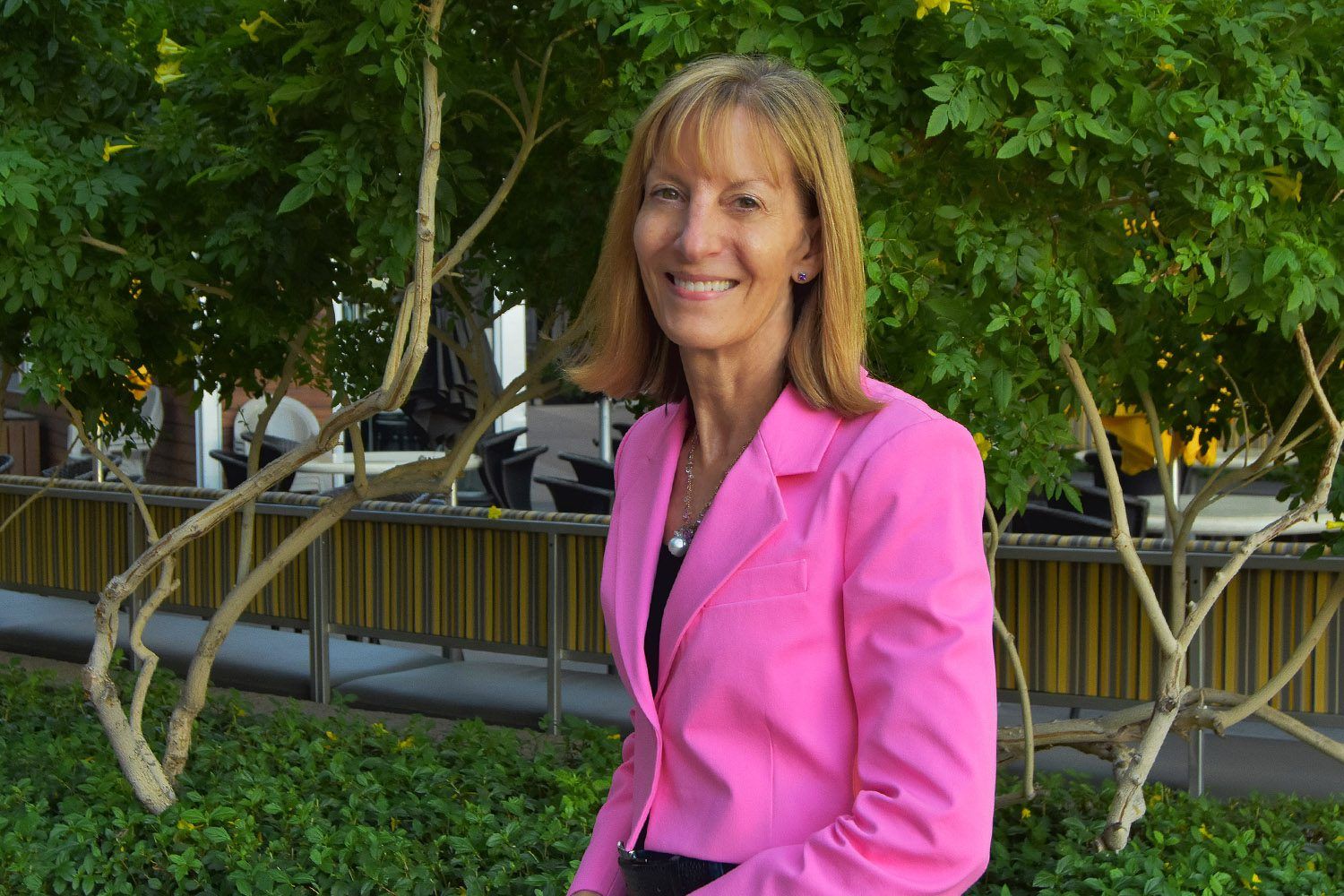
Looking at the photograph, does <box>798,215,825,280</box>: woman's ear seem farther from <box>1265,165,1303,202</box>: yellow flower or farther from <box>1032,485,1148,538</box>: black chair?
<box>1032,485,1148,538</box>: black chair

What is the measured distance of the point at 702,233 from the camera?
1680 mm

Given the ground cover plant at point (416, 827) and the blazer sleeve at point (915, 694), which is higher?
the blazer sleeve at point (915, 694)

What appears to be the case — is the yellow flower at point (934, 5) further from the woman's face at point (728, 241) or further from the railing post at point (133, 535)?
the railing post at point (133, 535)

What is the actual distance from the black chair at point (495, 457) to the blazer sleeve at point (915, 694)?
918cm

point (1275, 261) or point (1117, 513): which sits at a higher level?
point (1275, 261)

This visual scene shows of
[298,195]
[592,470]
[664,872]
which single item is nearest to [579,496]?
[592,470]

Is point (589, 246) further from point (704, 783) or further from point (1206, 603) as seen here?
point (704, 783)

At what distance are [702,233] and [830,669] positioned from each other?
1.64 ft

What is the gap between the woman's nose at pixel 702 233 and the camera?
1682 millimetres

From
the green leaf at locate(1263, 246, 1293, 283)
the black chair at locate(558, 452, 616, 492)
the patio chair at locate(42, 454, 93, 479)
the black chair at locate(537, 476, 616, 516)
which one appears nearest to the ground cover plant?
the green leaf at locate(1263, 246, 1293, 283)

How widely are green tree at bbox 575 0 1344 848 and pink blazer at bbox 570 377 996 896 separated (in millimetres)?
1975

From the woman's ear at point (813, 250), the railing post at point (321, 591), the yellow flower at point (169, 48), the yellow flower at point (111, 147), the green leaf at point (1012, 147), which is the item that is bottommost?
the railing post at point (321, 591)

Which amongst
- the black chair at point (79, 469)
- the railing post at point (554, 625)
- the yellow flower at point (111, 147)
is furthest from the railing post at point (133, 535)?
the black chair at point (79, 469)

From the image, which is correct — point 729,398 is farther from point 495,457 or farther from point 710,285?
point 495,457
